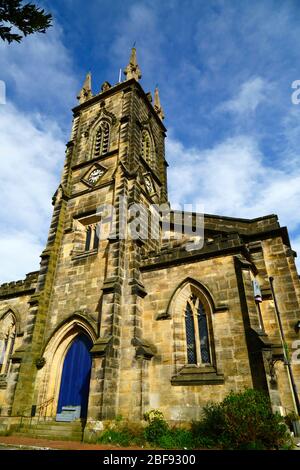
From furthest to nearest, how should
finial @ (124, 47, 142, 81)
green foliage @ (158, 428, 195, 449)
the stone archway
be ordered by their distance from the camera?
finial @ (124, 47, 142, 81)
the stone archway
green foliage @ (158, 428, 195, 449)

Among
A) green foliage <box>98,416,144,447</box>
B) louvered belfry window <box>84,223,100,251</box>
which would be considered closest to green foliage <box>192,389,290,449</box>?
green foliage <box>98,416,144,447</box>

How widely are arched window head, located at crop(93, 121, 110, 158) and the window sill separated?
1360cm

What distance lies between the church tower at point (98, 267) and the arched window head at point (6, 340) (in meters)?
3.71

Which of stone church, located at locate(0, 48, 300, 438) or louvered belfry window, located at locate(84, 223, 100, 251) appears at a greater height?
louvered belfry window, located at locate(84, 223, 100, 251)

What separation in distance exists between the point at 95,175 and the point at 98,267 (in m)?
6.29

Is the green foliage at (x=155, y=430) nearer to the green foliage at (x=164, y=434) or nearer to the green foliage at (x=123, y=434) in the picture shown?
the green foliage at (x=164, y=434)

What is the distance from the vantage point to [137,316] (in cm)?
1305

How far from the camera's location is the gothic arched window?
12.0m

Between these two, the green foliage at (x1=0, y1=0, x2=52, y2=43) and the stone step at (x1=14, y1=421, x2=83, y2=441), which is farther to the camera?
the stone step at (x1=14, y1=421, x2=83, y2=441)

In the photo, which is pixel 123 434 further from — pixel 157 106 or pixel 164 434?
pixel 157 106

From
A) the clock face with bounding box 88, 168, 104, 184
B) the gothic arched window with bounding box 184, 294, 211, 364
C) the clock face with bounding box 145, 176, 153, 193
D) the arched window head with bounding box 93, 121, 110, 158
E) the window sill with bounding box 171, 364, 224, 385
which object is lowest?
the window sill with bounding box 171, 364, 224, 385

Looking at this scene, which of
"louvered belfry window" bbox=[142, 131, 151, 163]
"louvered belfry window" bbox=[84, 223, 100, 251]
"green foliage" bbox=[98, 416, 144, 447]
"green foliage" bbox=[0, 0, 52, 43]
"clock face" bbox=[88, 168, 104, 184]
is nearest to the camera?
"green foliage" bbox=[0, 0, 52, 43]

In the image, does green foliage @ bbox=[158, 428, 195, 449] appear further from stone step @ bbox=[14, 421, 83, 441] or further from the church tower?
stone step @ bbox=[14, 421, 83, 441]
